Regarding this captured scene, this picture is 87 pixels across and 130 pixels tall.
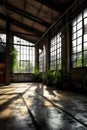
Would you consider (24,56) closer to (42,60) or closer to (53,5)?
(42,60)

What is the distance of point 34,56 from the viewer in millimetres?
25109

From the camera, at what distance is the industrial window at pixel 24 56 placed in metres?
24.1

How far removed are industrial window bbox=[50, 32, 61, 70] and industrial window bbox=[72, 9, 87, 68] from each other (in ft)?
11.3

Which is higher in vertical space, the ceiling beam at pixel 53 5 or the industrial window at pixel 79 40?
the ceiling beam at pixel 53 5

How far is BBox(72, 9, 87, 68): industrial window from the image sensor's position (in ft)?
38.0

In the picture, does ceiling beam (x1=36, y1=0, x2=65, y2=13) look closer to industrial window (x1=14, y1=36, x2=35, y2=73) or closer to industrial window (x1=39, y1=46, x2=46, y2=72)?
industrial window (x1=39, y1=46, x2=46, y2=72)

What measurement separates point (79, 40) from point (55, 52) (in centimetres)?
558

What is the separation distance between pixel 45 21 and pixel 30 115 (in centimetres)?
1319

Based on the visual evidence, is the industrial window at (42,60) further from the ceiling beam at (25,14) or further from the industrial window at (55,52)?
the ceiling beam at (25,14)

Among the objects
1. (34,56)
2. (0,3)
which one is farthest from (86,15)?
(34,56)

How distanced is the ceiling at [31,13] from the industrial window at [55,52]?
4.21ft

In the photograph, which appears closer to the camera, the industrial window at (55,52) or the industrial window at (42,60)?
the industrial window at (55,52)

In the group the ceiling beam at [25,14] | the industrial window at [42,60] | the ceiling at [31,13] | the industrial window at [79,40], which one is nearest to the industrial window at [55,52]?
the ceiling at [31,13]

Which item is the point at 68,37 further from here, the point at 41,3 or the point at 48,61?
the point at 48,61
